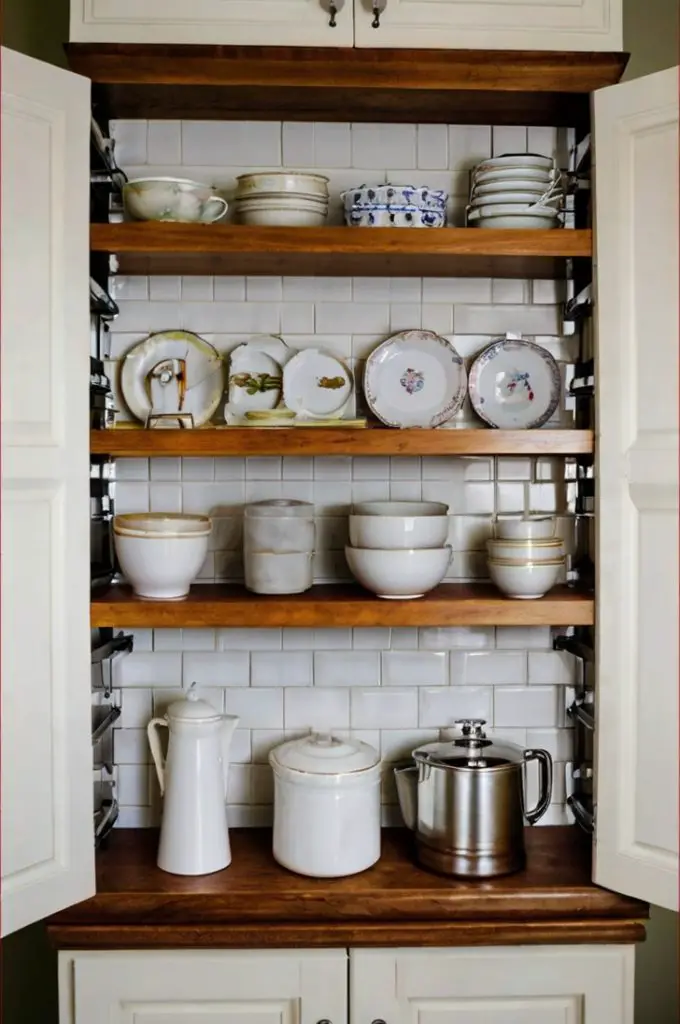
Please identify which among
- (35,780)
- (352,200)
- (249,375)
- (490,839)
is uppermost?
(352,200)

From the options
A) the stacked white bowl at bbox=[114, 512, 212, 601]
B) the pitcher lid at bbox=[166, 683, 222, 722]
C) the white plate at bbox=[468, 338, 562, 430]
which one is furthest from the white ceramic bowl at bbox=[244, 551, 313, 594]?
the white plate at bbox=[468, 338, 562, 430]

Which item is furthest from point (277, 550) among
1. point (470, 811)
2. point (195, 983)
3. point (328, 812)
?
point (195, 983)

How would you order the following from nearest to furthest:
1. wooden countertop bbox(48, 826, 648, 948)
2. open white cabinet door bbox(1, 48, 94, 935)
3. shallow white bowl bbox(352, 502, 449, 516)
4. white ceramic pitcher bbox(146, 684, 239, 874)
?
1. open white cabinet door bbox(1, 48, 94, 935)
2. wooden countertop bbox(48, 826, 648, 948)
3. white ceramic pitcher bbox(146, 684, 239, 874)
4. shallow white bowl bbox(352, 502, 449, 516)

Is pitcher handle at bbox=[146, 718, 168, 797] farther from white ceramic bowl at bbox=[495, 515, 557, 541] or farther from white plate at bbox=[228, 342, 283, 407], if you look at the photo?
white ceramic bowl at bbox=[495, 515, 557, 541]

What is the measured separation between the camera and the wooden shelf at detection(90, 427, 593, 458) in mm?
1763

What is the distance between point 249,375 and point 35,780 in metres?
0.86

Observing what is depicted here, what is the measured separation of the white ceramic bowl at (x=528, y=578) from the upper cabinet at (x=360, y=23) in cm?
92

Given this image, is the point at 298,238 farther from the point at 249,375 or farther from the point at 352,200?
the point at 249,375

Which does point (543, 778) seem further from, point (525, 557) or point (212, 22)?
point (212, 22)

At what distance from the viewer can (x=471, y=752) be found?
184 cm

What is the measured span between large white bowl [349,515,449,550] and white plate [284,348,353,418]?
0.96 ft

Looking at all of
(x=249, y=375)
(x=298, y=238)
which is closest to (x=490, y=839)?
(x=249, y=375)

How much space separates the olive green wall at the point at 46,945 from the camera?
6.71 feet

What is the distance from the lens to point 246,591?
193 cm
